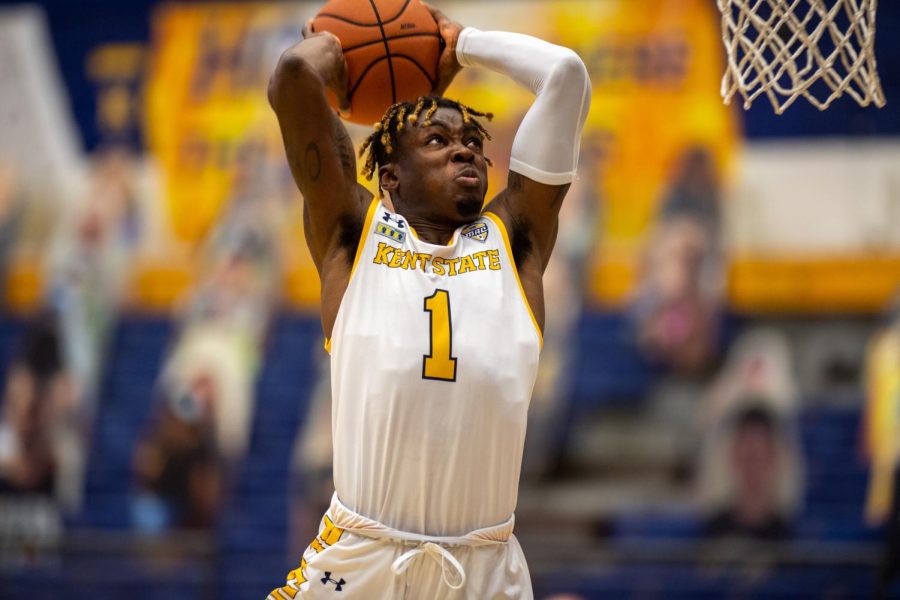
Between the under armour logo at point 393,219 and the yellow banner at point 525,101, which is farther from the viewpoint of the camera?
the yellow banner at point 525,101

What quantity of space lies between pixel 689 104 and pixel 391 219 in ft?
25.6

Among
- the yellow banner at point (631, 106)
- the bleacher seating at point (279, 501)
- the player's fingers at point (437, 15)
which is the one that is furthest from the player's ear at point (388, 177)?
the yellow banner at point (631, 106)

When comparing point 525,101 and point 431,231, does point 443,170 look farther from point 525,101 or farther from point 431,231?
point 525,101

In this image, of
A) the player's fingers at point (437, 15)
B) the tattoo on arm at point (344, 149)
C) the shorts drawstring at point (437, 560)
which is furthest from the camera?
the player's fingers at point (437, 15)

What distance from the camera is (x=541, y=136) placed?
328 cm

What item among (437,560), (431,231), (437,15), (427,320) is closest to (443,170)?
(431,231)

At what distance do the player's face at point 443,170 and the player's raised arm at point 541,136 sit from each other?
0.40 ft

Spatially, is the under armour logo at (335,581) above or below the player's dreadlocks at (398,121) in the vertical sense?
below

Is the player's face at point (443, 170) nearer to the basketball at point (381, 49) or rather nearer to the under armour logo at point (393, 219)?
the under armour logo at point (393, 219)

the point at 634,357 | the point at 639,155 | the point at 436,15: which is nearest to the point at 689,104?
the point at 639,155

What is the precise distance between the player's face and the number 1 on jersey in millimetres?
286

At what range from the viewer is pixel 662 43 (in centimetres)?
1077

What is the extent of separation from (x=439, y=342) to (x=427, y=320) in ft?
0.24

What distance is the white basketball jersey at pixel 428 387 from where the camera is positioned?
3.03 metres
